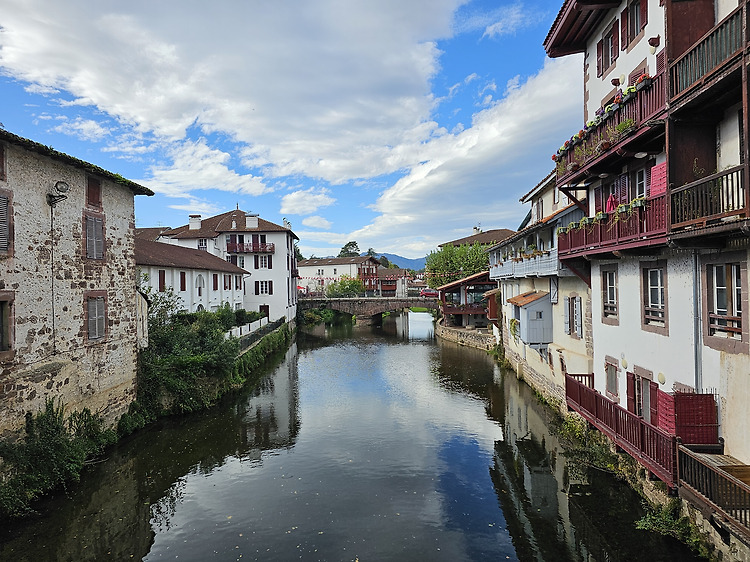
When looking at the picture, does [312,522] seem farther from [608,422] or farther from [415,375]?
[415,375]

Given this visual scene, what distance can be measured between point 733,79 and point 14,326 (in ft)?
56.9

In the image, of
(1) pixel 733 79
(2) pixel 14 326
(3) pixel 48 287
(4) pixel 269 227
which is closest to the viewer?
(1) pixel 733 79

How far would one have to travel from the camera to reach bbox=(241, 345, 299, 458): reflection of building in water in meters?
18.4

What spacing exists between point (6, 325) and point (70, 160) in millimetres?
5441

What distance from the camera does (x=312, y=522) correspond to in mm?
12055

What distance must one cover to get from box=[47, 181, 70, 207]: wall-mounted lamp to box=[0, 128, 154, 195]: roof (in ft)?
2.56

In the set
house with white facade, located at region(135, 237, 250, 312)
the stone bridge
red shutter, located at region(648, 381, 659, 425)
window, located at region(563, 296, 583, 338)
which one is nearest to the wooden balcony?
window, located at region(563, 296, 583, 338)

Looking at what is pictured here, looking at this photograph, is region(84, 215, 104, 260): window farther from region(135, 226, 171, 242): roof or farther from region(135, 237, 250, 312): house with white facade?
region(135, 226, 171, 242): roof

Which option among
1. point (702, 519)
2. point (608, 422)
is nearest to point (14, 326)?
point (608, 422)

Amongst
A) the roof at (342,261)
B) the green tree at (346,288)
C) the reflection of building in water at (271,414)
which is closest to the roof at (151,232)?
the green tree at (346,288)

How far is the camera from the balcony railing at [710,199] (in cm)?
793

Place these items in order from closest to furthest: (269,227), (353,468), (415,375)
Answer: (353,468)
(415,375)
(269,227)

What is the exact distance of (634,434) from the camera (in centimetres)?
1077

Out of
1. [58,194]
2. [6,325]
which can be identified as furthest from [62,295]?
[58,194]
